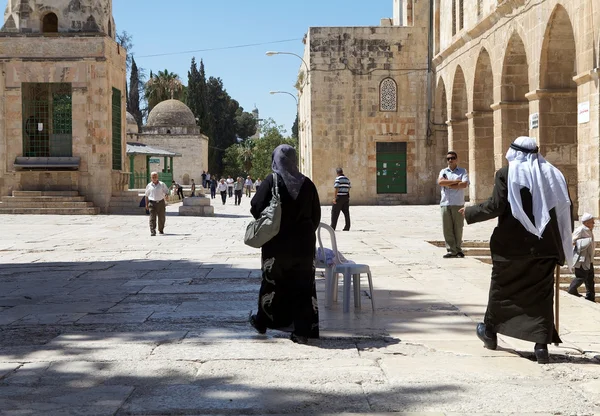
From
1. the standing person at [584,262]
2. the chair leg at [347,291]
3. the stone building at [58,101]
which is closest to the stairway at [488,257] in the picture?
the standing person at [584,262]

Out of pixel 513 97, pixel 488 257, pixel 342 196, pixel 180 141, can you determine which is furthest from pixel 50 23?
pixel 180 141

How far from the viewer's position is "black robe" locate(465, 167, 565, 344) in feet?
16.7

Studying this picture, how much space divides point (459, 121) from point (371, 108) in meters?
4.68

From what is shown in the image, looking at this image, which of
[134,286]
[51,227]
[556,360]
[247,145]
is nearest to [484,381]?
[556,360]

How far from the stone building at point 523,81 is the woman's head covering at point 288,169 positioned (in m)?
11.7

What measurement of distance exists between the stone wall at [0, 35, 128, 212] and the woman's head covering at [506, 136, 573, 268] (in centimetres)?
2088

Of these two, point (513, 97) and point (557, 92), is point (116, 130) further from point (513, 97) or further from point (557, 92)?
point (557, 92)

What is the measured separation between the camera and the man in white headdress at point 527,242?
5.12 metres

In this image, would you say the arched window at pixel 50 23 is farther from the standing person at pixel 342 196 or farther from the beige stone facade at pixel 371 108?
the standing person at pixel 342 196

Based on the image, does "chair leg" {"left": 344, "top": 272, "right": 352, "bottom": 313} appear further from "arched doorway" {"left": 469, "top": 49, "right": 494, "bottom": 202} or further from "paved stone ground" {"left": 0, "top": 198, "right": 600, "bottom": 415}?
"arched doorway" {"left": 469, "top": 49, "right": 494, "bottom": 202}

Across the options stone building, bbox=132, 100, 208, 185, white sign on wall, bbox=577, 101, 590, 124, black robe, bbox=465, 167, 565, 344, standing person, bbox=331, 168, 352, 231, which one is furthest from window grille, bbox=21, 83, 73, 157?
stone building, bbox=132, 100, 208, 185

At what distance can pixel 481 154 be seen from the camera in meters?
24.9

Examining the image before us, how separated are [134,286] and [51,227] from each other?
37.4 ft

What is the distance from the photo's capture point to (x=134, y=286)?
337 inches
